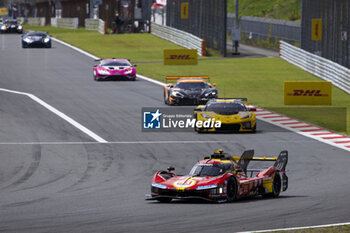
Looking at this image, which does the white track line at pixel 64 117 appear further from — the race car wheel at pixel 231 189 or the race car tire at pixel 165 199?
the race car wheel at pixel 231 189

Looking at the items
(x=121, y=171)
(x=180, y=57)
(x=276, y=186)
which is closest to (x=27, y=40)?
(x=180, y=57)

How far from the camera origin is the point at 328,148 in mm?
27359

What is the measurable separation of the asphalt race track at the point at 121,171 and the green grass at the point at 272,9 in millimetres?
61978

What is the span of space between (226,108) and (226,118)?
2.18ft

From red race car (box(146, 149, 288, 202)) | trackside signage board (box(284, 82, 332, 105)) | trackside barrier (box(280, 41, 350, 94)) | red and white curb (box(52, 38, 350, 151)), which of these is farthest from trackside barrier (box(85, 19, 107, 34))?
red race car (box(146, 149, 288, 202))

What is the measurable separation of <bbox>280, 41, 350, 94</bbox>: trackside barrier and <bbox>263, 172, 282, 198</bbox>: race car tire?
2934cm

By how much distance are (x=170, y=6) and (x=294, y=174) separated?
66.7 metres

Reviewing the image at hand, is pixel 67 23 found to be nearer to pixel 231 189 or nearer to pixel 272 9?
pixel 272 9

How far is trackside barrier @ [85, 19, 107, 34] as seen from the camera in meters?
94.1

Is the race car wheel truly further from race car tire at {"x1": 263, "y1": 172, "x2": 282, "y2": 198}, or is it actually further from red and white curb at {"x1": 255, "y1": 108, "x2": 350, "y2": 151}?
red and white curb at {"x1": 255, "y1": 108, "x2": 350, "y2": 151}

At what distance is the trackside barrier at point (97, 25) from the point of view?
94.1 m

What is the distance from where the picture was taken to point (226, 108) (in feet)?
101

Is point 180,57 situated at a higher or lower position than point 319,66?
higher

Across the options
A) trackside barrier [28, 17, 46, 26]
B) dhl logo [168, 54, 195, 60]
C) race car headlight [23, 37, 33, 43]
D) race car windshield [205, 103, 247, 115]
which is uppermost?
trackside barrier [28, 17, 46, 26]
